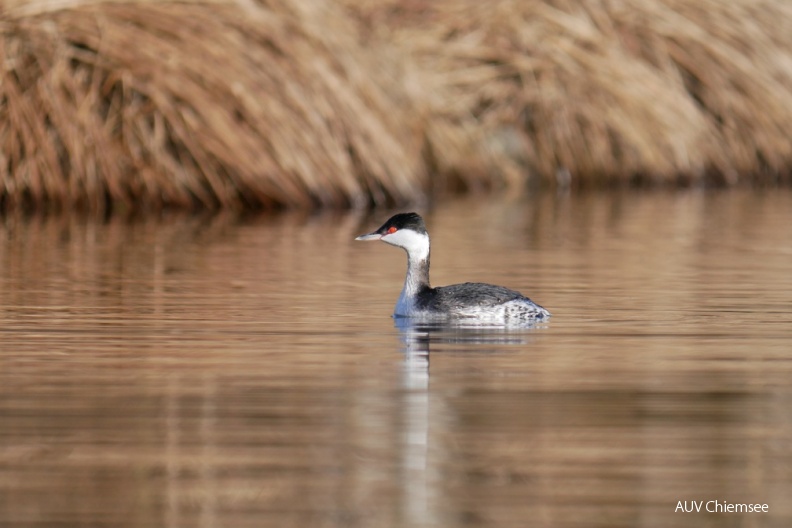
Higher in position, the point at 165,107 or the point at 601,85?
the point at 601,85

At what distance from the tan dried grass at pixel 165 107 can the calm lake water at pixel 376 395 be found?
370 centimetres

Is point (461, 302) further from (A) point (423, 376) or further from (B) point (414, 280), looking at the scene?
(A) point (423, 376)

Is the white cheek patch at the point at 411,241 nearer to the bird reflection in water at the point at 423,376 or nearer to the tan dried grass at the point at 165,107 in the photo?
the bird reflection in water at the point at 423,376

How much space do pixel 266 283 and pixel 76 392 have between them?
4281 millimetres

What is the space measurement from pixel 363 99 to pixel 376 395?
438 inches

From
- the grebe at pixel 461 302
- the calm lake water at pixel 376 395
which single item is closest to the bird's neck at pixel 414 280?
the grebe at pixel 461 302

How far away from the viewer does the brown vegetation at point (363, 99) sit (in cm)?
1600

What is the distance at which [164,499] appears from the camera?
4707 millimetres

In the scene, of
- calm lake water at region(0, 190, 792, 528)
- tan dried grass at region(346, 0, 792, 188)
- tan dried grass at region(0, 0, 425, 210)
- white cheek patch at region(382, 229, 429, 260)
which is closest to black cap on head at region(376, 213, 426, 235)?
white cheek patch at region(382, 229, 429, 260)

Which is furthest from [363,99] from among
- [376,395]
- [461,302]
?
[376,395]

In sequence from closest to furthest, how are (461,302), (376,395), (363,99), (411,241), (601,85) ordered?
(376,395) < (461,302) < (411,241) < (363,99) < (601,85)

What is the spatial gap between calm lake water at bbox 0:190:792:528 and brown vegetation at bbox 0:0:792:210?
3.79 meters

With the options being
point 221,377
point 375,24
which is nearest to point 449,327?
point 221,377

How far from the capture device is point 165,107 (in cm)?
1596
